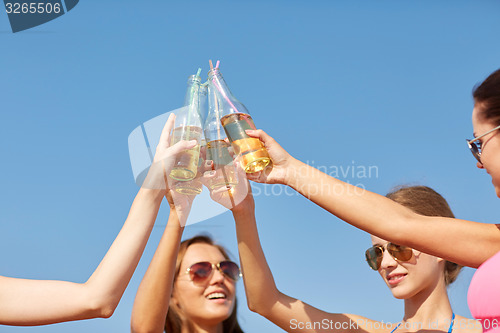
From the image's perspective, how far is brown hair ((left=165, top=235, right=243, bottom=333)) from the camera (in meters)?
4.81

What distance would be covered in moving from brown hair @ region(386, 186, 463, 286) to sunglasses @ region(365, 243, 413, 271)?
0.36 m

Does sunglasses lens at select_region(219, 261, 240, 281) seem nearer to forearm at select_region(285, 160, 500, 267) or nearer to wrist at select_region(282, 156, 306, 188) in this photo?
wrist at select_region(282, 156, 306, 188)

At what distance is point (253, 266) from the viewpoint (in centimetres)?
432

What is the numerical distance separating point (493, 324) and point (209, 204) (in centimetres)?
226

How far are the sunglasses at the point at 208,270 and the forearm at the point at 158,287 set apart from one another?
835 mm

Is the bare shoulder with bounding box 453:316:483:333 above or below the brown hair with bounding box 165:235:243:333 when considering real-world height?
below

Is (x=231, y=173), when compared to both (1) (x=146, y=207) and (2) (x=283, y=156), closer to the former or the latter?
(2) (x=283, y=156)

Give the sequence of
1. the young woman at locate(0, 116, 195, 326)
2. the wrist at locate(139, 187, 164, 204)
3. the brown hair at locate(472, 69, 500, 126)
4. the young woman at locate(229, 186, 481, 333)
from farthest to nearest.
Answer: the young woman at locate(229, 186, 481, 333) < the wrist at locate(139, 187, 164, 204) < the brown hair at locate(472, 69, 500, 126) < the young woman at locate(0, 116, 195, 326)

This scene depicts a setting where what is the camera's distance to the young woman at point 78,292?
2.68 meters

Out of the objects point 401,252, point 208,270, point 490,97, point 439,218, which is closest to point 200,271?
point 208,270

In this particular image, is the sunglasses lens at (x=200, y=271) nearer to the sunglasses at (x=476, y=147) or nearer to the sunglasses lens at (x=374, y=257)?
the sunglasses lens at (x=374, y=257)

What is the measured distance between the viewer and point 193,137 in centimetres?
353

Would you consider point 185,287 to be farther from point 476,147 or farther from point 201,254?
point 476,147

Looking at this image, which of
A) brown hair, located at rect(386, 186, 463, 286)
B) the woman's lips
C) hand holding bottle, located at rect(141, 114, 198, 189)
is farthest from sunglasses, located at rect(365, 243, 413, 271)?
hand holding bottle, located at rect(141, 114, 198, 189)
